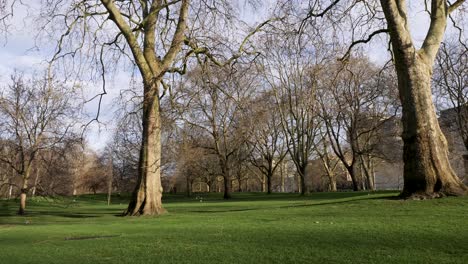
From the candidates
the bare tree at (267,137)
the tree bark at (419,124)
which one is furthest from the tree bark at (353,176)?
the tree bark at (419,124)

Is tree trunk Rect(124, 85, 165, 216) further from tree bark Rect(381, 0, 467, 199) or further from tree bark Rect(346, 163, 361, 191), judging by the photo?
tree bark Rect(346, 163, 361, 191)

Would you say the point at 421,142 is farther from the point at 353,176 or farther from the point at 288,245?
the point at 353,176

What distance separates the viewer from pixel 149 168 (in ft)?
62.2

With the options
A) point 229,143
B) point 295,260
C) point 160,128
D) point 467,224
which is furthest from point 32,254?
point 229,143

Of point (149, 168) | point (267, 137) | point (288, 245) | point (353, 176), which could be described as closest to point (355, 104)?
point (353, 176)

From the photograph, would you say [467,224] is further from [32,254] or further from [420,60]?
[32,254]

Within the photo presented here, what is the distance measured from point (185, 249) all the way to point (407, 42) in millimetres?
11170

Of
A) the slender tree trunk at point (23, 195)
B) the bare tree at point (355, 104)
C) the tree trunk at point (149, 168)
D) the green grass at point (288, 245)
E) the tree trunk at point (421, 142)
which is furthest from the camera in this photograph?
the bare tree at point (355, 104)

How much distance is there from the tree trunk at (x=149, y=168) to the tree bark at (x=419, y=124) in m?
10.1

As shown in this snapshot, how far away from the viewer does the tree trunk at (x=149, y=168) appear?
1872 cm

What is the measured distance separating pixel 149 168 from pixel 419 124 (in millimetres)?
11243

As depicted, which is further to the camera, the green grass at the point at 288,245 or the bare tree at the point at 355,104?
the bare tree at the point at 355,104

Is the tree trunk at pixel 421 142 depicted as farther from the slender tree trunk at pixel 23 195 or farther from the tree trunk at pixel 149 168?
the slender tree trunk at pixel 23 195

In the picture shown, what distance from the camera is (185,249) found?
24.9ft
